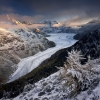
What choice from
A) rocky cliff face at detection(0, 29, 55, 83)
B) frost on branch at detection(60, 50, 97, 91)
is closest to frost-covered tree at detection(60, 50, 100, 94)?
frost on branch at detection(60, 50, 97, 91)

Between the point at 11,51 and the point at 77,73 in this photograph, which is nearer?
the point at 77,73

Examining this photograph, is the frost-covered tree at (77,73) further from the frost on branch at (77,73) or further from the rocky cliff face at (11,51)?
the rocky cliff face at (11,51)

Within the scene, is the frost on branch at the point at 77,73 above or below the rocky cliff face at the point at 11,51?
above

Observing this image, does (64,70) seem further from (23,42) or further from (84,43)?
(23,42)

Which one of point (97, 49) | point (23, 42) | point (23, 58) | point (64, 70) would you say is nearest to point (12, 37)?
point (23, 42)

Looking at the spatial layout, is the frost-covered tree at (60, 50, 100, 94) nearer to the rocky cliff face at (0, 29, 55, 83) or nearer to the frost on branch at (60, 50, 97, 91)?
the frost on branch at (60, 50, 97, 91)

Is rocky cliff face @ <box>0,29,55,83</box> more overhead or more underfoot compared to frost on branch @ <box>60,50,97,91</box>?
more underfoot

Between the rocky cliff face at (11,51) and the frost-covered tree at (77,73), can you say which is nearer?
the frost-covered tree at (77,73)

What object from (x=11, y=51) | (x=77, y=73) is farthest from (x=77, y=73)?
(x=11, y=51)

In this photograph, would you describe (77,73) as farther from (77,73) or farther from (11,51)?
(11,51)

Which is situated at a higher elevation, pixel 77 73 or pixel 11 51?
pixel 77 73

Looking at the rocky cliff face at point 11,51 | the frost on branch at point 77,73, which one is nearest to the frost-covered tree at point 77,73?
the frost on branch at point 77,73
